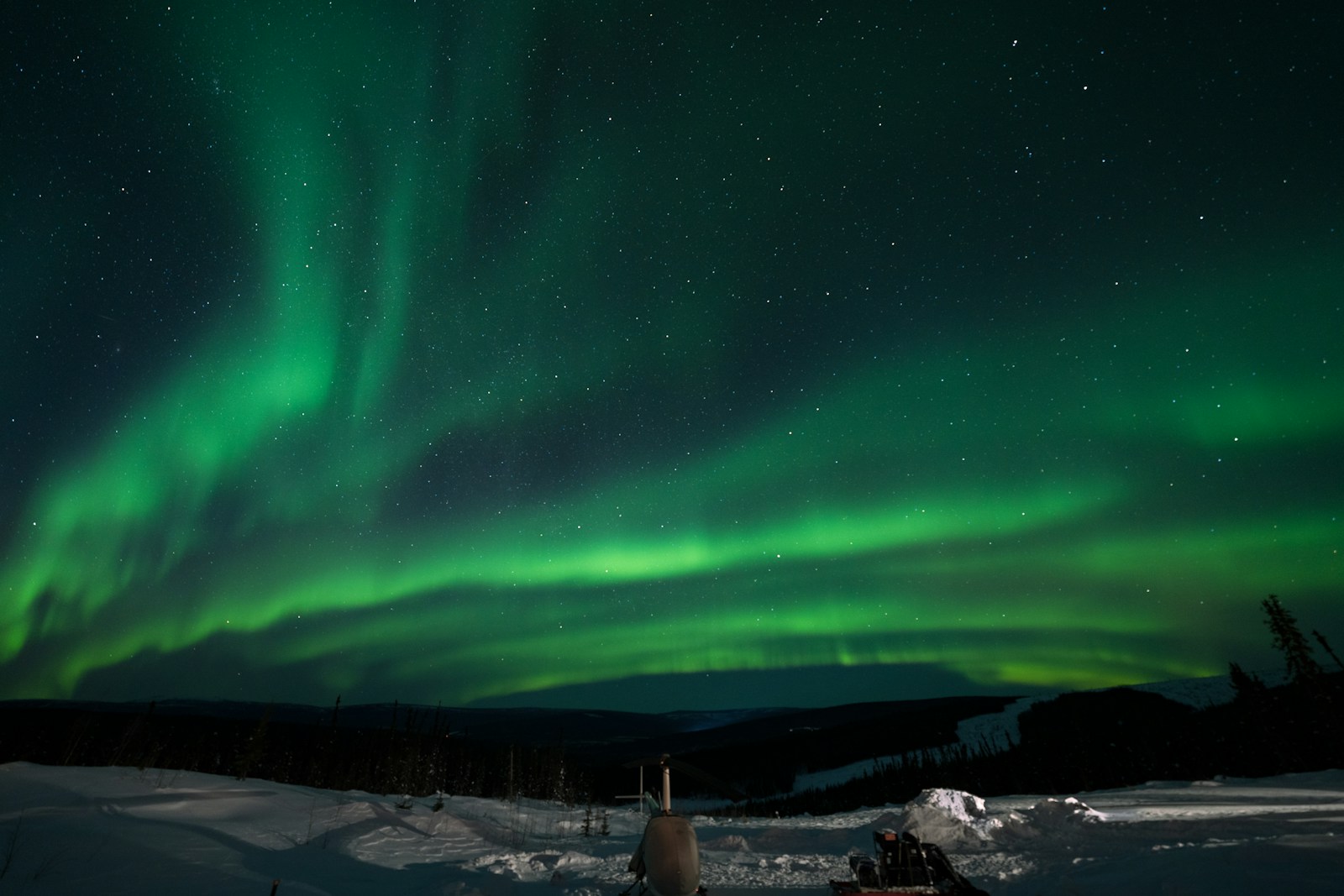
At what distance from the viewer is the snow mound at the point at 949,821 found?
23328 mm

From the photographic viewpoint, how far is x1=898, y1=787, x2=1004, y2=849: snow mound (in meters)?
23.3

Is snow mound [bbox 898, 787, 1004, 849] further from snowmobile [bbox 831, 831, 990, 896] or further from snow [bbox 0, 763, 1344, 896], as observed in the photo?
snowmobile [bbox 831, 831, 990, 896]

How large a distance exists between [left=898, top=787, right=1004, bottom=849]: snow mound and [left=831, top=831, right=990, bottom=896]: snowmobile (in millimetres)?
9250

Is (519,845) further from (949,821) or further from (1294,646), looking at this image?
(1294,646)

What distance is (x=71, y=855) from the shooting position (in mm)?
15617

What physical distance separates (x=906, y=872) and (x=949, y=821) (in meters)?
13.4

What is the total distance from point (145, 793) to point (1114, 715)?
16487cm

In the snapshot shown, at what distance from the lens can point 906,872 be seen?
44.1ft

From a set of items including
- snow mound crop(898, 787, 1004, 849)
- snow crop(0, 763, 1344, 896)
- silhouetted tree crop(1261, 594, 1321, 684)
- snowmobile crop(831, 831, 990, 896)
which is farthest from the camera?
silhouetted tree crop(1261, 594, 1321, 684)

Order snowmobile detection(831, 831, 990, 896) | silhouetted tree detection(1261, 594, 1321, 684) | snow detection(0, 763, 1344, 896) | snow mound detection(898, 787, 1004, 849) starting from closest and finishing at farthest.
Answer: snowmobile detection(831, 831, 990, 896) → snow detection(0, 763, 1344, 896) → snow mound detection(898, 787, 1004, 849) → silhouetted tree detection(1261, 594, 1321, 684)

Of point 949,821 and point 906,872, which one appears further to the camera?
point 949,821

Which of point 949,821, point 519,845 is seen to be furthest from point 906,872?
point 519,845

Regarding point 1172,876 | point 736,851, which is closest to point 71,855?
point 736,851

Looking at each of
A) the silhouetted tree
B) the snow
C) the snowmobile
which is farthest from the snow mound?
the silhouetted tree
